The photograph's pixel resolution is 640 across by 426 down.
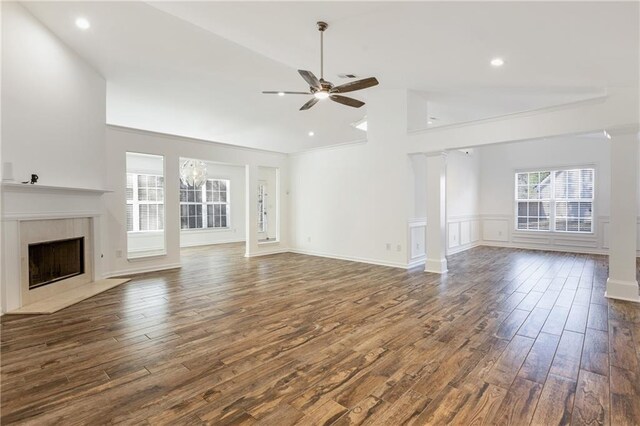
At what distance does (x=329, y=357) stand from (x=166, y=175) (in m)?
4.93

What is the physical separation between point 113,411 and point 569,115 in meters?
5.58

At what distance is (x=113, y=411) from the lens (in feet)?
5.97

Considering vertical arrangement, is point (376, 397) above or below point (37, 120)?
below

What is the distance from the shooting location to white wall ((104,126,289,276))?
208 inches

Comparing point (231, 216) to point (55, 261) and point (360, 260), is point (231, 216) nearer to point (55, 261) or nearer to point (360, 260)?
point (360, 260)

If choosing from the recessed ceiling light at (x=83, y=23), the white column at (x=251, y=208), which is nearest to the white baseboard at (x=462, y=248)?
the white column at (x=251, y=208)

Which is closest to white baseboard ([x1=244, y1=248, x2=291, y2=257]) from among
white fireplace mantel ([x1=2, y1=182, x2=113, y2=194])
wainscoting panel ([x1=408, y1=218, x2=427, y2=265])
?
wainscoting panel ([x1=408, y1=218, x2=427, y2=265])

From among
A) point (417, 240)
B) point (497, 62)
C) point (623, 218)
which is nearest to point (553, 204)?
point (417, 240)

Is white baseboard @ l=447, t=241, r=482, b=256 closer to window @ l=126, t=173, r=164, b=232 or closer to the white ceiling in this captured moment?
the white ceiling

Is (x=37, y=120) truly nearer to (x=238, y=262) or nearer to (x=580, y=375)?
(x=238, y=262)

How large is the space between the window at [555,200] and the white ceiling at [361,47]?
308cm

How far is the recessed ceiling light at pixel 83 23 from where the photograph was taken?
3.67m

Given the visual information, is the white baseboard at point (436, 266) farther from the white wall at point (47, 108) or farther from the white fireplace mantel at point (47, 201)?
the white wall at point (47, 108)

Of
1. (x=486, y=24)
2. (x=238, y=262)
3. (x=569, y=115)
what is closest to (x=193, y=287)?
(x=238, y=262)
